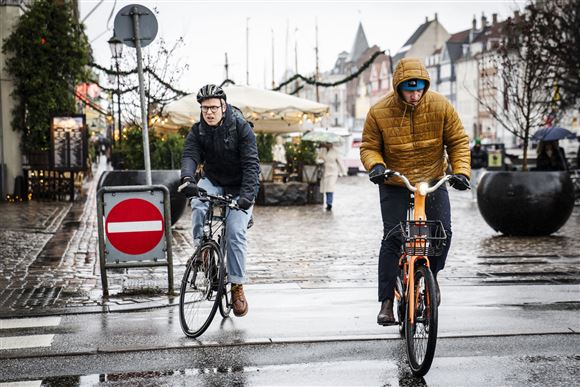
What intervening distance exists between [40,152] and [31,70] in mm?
1974

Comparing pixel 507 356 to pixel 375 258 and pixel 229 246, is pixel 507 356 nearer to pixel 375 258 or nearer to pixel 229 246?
pixel 229 246

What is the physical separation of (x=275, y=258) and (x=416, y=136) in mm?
5908

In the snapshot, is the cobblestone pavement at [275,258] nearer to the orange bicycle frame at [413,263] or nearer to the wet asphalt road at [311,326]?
the wet asphalt road at [311,326]

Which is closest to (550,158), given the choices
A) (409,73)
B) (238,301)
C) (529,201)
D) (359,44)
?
(529,201)

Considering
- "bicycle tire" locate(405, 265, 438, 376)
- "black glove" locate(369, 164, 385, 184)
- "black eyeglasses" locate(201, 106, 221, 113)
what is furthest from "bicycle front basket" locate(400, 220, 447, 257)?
"black eyeglasses" locate(201, 106, 221, 113)

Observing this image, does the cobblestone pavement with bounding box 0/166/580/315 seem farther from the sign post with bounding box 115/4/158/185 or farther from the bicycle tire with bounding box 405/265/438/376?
the bicycle tire with bounding box 405/265/438/376

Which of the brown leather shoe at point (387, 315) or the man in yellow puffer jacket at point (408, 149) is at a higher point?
the man in yellow puffer jacket at point (408, 149)

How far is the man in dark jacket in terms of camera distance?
771cm

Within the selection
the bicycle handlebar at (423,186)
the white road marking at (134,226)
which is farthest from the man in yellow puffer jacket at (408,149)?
the white road marking at (134,226)

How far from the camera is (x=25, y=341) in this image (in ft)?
24.0

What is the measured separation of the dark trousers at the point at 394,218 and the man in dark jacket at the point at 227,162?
113cm

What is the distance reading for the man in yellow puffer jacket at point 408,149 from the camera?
688 cm

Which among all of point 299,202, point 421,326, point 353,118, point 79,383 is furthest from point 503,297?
point 353,118

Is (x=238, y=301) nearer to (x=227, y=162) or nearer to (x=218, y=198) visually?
(x=218, y=198)
